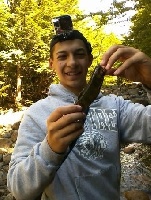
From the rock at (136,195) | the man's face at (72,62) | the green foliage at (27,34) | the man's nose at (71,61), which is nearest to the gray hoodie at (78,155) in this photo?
the man's face at (72,62)

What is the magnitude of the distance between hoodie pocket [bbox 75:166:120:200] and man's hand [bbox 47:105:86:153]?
0.58 meters

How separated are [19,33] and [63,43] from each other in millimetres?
14381

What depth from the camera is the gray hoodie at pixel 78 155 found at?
164 centimetres

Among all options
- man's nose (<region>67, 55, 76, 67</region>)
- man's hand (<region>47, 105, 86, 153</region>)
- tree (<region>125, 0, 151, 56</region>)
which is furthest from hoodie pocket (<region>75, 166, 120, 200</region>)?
tree (<region>125, 0, 151, 56</region>)

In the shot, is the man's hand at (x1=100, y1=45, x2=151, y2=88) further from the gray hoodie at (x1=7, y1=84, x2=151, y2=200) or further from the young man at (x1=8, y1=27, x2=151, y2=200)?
the gray hoodie at (x1=7, y1=84, x2=151, y2=200)

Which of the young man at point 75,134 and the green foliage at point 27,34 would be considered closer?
the young man at point 75,134

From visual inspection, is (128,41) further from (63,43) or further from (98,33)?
(63,43)

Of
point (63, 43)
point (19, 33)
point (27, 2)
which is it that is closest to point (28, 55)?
point (19, 33)

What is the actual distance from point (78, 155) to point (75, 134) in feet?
1.87

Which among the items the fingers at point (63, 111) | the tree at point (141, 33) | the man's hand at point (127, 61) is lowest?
the fingers at point (63, 111)

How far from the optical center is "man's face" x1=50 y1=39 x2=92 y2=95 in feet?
7.51

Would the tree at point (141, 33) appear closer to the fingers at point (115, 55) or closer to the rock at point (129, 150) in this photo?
the rock at point (129, 150)

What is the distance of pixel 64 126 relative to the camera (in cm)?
147

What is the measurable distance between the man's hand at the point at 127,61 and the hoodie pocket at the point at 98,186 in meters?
0.71
